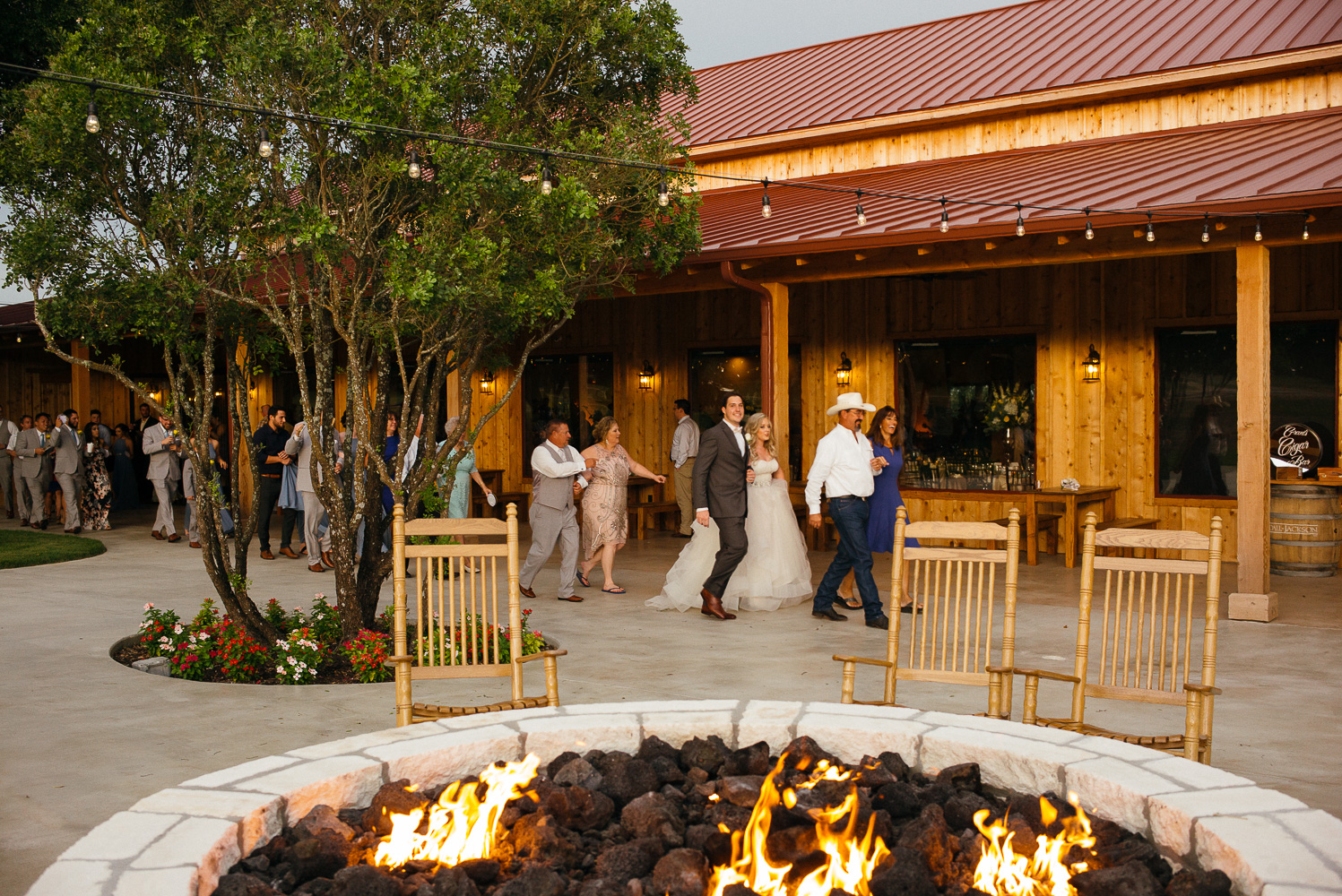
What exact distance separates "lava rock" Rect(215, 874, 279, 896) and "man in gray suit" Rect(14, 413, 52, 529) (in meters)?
14.6

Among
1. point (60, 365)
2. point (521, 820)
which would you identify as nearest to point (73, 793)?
point (521, 820)

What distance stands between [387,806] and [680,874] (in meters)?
0.90

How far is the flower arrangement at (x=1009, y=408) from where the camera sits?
12.5 metres

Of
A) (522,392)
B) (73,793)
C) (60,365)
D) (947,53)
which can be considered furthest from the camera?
(60,365)

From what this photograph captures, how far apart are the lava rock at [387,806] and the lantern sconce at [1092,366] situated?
33.5 ft

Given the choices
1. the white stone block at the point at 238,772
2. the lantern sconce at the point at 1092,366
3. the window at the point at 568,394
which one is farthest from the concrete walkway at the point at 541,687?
the window at the point at 568,394

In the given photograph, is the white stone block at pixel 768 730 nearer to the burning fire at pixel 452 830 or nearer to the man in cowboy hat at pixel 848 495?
the burning fire at pixel 452 830

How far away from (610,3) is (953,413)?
7300mm

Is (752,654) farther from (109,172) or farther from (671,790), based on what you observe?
(109,172)

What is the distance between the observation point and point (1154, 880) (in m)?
2.83

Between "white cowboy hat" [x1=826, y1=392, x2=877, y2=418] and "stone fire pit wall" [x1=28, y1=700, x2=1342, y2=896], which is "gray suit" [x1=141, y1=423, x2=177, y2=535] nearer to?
"white cowboy hat" [x1=826, y1=392, x2=877, y2=418]

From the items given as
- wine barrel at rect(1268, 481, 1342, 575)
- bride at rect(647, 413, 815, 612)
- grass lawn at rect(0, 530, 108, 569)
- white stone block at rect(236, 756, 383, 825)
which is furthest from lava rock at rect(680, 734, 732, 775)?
grass lawn at rect(0, 530, 108, 569)

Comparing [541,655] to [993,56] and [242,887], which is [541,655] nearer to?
[242,887]

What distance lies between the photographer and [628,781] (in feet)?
11.5
